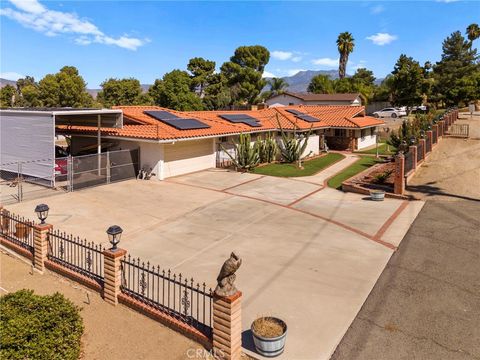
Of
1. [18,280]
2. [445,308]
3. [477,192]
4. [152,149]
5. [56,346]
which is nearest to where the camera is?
[56,346]

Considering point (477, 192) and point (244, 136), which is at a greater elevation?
point (244, 136)

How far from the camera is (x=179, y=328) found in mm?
8008

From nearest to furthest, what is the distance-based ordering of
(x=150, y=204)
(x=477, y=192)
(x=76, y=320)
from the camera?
(x=76, y=320) → (x=150, y=204) → (x=477, y=192)

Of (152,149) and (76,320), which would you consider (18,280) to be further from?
(152,149)

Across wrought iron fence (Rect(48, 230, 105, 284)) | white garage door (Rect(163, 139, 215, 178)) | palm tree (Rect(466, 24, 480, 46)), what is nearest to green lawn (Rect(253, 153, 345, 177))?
white garage door (Rect(163, 139, 215, 178))

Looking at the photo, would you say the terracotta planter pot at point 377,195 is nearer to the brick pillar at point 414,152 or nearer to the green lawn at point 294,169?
the brick pillar at point 414,152

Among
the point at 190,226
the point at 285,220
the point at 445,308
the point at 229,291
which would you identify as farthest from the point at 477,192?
the point at 229,291

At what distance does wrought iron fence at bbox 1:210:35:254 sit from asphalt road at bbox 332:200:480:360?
9795mm

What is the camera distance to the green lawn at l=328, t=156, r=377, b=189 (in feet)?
76.4

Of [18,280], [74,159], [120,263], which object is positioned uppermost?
[74,159]

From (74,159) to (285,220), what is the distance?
37.3 ft

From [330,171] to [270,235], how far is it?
47.1 feet

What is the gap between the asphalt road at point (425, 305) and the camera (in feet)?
24.4

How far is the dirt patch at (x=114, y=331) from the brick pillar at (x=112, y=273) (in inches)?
9.0
